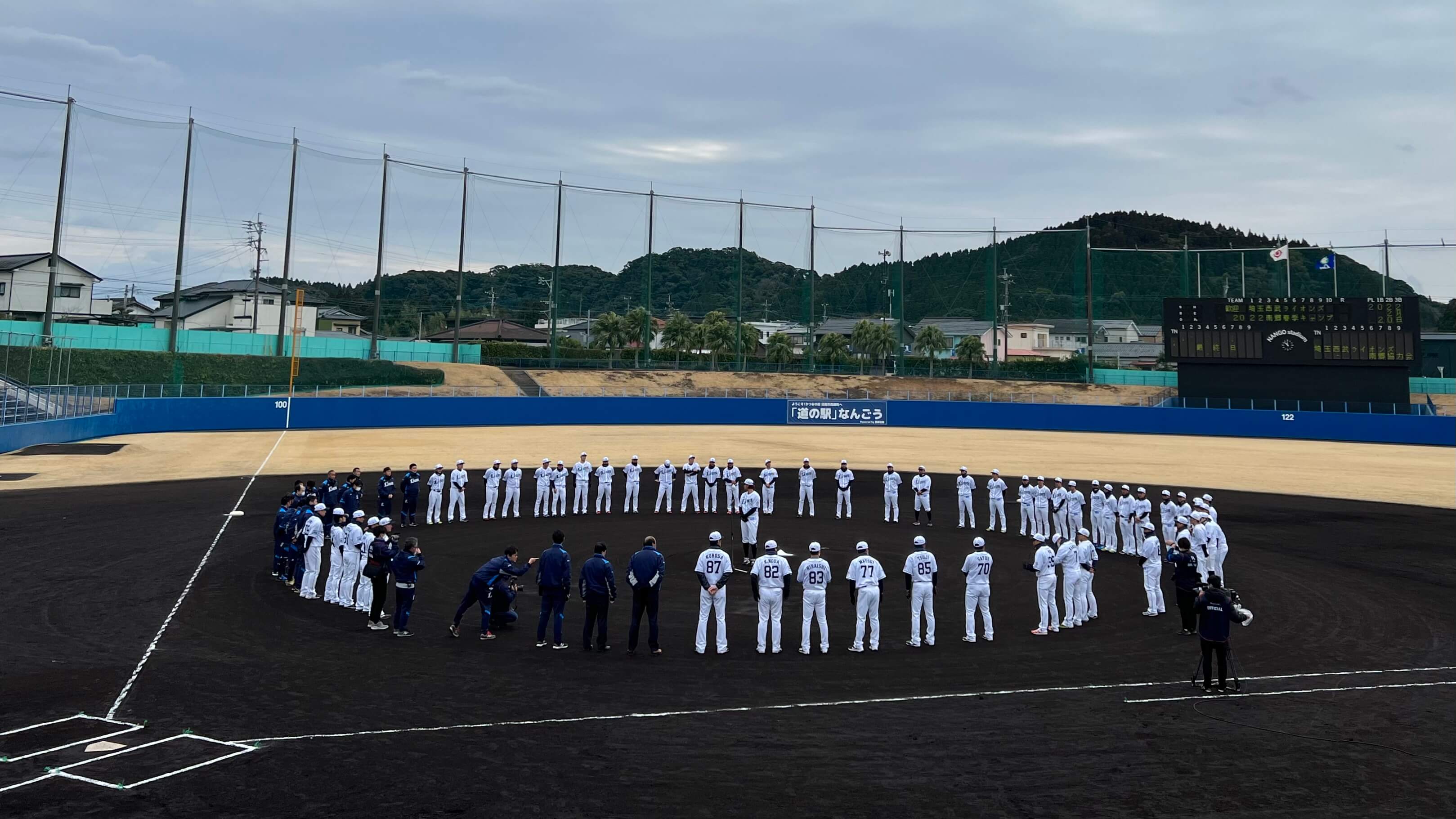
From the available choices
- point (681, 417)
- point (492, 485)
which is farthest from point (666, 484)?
point (681, 417)

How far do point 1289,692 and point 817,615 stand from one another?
20.7ft

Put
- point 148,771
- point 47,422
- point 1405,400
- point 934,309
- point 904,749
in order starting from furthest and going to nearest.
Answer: point 934,309, point 1405,400, point 47,422, point 904,749, point 148,771

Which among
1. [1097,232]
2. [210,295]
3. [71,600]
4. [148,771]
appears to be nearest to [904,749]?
[148,771]

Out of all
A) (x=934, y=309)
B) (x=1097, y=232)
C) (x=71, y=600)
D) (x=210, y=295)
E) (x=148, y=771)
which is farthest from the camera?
(x=1097, y=232)

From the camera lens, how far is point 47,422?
3972 centimetres

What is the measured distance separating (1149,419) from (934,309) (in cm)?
6797

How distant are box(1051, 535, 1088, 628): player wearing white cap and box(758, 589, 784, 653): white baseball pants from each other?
16.8 ft

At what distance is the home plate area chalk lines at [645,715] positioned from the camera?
909 centimetres

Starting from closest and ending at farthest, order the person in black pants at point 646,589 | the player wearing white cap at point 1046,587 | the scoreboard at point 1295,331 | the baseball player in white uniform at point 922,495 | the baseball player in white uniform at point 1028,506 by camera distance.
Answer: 1. the person in black pants at point 646,589
2. the player wearing white cap at point 1046,587
3. the baseball player in white uniform at point 1028,506
4. the baseball player in white uniform at point 922,495
5. the scoreboard at point 1295,331

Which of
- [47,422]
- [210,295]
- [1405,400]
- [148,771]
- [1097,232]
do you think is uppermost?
[1097,232]

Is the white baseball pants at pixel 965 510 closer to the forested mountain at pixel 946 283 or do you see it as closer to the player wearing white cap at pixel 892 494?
the player wearing white cap at pixel 892 494

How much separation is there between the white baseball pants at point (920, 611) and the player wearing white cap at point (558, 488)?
14.3m

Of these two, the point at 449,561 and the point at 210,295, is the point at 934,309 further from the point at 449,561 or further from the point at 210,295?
the point at 449,561

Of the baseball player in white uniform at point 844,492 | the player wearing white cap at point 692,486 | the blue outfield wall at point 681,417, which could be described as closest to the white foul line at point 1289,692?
the baseball player in white uniform at point 844,492
